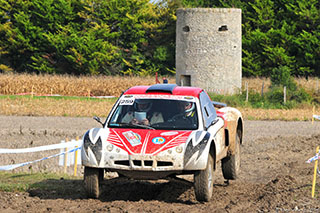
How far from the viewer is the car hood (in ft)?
33.4

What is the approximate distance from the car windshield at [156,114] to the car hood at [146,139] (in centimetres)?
39

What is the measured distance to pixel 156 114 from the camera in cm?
1155

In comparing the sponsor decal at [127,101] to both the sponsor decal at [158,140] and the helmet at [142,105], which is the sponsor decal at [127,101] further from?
the sponsor decal at [158,140]

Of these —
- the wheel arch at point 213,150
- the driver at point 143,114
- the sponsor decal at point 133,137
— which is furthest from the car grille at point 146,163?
the driver at point 143,114

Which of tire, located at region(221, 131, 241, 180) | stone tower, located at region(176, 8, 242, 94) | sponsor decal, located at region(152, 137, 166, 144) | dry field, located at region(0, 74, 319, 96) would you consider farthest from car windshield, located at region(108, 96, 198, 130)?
dry field, located at region(0, 74, 319, 96)

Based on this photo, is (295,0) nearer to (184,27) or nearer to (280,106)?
(184,27)

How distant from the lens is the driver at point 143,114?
11352 millimetres

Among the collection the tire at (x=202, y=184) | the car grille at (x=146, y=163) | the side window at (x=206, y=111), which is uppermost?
the side window at (x=206, y=111)

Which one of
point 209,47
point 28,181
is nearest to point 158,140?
point 28,181

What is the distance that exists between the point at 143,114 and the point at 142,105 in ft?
0.82

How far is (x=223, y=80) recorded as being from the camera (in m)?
45.9

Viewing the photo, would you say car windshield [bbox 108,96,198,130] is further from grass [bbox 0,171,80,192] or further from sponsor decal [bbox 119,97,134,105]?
grass [bbox 0,171,80,192]

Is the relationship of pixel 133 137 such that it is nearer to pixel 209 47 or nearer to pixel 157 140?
pixel 157 140

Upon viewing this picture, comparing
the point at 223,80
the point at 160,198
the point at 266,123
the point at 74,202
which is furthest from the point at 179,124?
the point at 223,80
